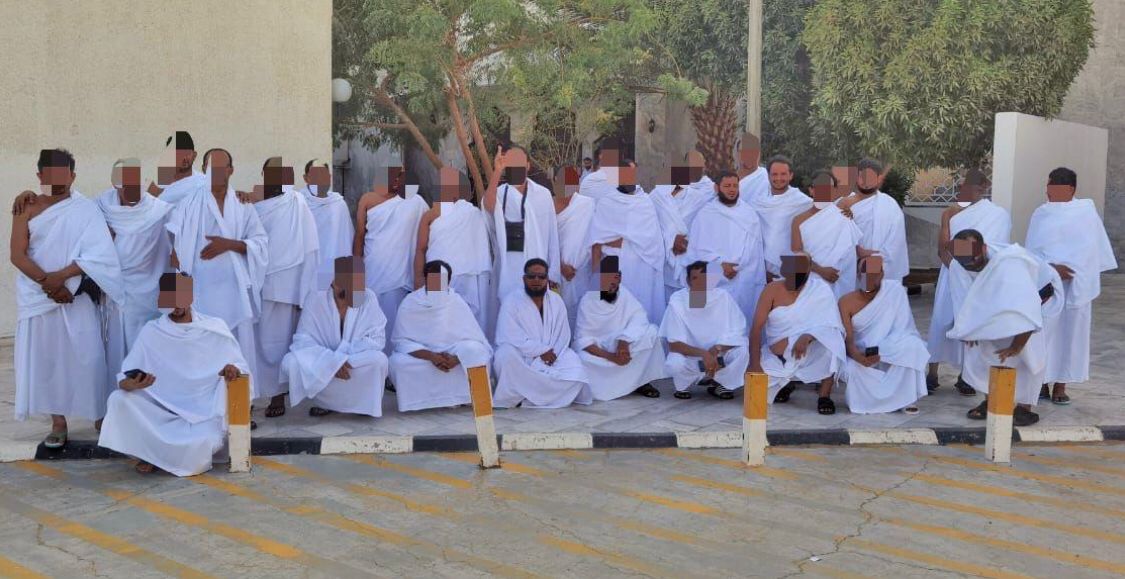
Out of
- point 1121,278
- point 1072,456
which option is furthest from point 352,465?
point 1121,278

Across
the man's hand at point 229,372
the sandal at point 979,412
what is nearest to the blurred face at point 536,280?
the man's hand at point 229,372

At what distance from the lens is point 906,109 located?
633 inches

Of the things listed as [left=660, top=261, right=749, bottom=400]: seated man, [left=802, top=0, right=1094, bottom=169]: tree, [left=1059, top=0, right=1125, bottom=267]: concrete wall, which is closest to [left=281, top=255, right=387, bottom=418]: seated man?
[left=660, top=261, right=749, bottom=400]: seated man

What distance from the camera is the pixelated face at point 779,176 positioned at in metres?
9.56

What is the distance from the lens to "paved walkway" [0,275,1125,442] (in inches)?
308

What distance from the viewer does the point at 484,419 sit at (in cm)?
695

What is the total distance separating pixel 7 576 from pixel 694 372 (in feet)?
17.5

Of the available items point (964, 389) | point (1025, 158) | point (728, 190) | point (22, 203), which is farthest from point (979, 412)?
point (1025, 158)

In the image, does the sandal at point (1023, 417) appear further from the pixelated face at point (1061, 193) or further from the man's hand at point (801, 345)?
the pixelated face at point (1061, 193)

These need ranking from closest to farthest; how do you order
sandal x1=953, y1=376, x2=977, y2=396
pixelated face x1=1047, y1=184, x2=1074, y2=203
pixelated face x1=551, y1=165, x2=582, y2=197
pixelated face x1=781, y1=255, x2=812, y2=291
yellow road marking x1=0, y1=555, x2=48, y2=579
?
1. yellow road marking x1=0, y1=555, x2=48, y2=579
2. pixelated face x1=781, y1=255, x2=812, y2=291
3. pixelated face x1=1047, y1=184, x2=1074, y2=203
4. sandal x1=953, y1=376, x2=977, y2=396
5. pixelated face x1=551, y1=165, x2=582, y2=197

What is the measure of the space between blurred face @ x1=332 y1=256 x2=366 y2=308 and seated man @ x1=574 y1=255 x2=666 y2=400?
5.84ft

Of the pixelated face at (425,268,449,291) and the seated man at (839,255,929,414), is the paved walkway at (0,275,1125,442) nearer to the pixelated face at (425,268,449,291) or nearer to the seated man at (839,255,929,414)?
the seated man at (839,255,929,414)

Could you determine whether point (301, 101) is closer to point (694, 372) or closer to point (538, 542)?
point (694, 372)

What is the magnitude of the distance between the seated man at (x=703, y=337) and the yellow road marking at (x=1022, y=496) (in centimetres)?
224
